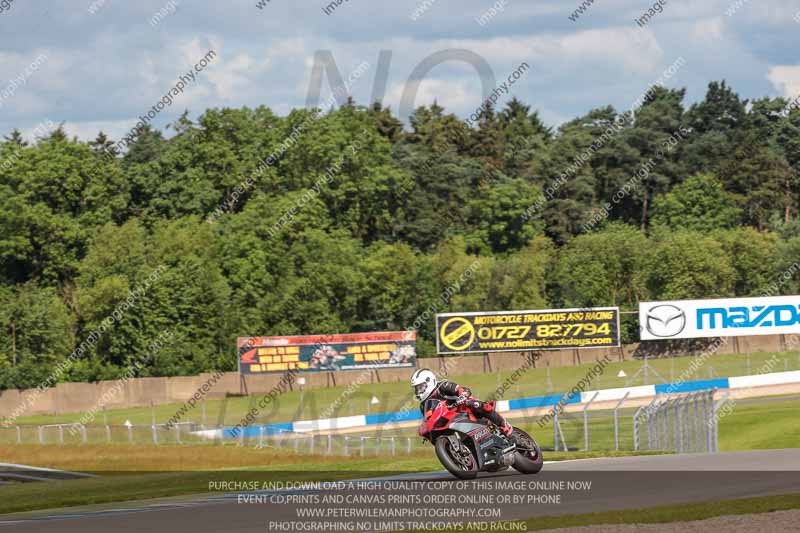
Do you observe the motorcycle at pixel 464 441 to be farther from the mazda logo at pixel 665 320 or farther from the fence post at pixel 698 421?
the mazda logo at pixel 665 320

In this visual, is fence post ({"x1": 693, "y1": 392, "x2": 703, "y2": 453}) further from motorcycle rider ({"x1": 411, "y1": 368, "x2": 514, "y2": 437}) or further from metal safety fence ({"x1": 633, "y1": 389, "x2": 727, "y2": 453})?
motorcycle rider ({"x1": 411, "y1": 368, "x2": 514, "y2": 437})

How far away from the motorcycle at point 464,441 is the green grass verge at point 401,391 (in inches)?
1736

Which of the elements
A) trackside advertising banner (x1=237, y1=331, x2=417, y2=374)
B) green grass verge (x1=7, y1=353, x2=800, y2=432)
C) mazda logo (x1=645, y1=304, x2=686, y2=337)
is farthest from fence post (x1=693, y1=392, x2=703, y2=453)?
trackside advertising banner (x1=237, y1=331, x2=417, y2=374)

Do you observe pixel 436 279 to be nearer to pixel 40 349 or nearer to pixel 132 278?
pixel 132 278

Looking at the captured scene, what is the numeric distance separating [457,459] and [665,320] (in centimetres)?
6045

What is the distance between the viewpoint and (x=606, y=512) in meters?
13.6

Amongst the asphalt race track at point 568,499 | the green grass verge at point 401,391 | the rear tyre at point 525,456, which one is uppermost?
the green grass verge at point 401,391

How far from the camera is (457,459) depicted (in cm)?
1766

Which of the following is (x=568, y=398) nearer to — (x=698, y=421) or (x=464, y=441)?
(x=698, y=421)

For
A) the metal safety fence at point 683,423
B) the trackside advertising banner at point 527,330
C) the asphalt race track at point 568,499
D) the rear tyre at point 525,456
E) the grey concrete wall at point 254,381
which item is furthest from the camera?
the grey concrete wall at point 254,381

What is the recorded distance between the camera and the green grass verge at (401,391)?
67613mm

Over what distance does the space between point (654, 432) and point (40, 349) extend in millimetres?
64263

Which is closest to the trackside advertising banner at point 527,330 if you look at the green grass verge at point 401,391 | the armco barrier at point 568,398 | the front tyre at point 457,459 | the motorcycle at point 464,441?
the green grass verge at point 401,391

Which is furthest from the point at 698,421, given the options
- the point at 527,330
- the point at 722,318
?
the point at 722,318
